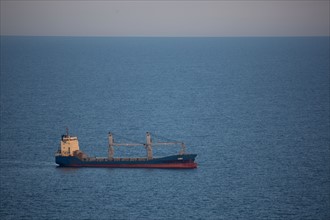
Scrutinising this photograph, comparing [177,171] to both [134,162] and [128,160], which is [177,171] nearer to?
[134,162]

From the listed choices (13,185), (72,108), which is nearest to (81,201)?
(13,185)

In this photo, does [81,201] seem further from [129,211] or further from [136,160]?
[136,160]

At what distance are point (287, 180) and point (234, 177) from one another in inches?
274

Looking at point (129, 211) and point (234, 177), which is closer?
point (129, 211)

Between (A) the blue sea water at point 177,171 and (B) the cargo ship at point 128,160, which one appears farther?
(B) the cargo ship at point 128,160

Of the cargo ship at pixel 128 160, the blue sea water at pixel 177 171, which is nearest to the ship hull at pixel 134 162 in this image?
the cargo ship at pixel 128 160

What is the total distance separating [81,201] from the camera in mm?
88000

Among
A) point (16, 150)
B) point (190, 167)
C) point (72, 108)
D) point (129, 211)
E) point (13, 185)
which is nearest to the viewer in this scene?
point (129, 211)

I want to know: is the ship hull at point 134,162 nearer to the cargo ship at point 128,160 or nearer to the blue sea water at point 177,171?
the cargo ship at point 128,160

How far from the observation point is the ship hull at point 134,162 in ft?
340

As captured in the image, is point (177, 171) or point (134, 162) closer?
point (177, 171)

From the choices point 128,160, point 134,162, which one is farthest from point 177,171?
point 128,160

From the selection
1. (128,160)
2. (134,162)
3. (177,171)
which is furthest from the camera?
(128,160)

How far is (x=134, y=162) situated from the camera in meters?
→ 104
